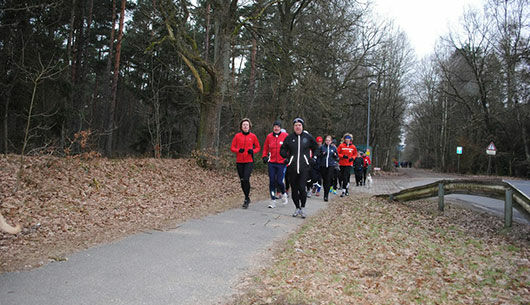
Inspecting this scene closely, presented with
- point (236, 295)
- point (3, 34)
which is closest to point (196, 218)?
point (236, 295)

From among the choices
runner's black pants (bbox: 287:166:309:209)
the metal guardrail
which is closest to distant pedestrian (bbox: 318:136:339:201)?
the metal guardrail

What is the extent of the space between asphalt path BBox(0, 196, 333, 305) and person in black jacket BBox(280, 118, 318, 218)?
5.83ft

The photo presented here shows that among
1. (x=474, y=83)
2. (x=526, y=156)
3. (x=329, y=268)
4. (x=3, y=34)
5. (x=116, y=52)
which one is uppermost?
(x=474, y=83)

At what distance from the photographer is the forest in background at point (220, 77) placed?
1458 centimetres

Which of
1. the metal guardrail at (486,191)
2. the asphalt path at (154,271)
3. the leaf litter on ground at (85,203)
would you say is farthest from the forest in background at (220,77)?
the metal guardrail at (486,191)

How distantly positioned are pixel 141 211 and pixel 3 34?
11.3 meters

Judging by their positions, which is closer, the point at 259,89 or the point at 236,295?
the point at 236,295

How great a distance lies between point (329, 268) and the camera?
16.6ft

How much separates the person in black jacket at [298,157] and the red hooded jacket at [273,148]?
1.09 meters

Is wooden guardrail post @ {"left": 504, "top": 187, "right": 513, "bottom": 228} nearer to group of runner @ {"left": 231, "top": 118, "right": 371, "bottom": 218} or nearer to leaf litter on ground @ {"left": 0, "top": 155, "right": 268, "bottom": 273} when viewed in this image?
group of runner @ {"left": 231, "top": 118, "right": 371, "bottom": 218}

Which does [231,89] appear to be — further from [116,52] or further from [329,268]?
[329,268]

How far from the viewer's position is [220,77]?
607 inches

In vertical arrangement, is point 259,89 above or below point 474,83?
below

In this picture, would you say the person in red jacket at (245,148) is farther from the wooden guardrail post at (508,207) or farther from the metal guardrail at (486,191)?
the wooden guardrail post at (508,207)
